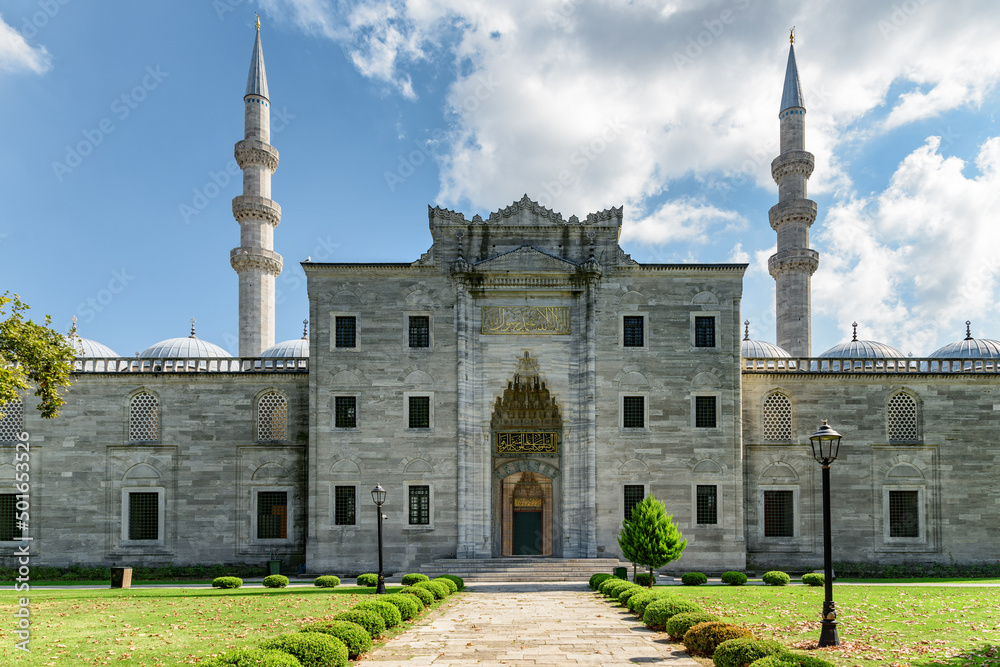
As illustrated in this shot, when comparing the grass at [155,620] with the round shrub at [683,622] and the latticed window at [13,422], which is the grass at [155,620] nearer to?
the round shrub at [683,622]

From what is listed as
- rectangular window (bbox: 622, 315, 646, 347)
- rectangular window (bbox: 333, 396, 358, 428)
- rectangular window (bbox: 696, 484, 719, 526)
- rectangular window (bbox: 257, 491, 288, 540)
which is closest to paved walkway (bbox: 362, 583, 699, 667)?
rectangular window (bbox: 696, 484, 719, 526)

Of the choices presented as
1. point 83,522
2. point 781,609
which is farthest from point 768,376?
point 83,522

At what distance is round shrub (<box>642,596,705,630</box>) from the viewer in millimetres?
15014

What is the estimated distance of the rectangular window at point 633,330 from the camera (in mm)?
29234

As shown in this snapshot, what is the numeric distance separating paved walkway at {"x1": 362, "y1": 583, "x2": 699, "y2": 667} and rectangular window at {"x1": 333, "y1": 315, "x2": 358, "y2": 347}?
40.6 ft

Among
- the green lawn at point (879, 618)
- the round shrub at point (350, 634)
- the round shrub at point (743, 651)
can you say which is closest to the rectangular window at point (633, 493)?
the green lawn at point (879, 618)

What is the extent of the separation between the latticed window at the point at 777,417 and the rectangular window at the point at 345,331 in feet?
58.3

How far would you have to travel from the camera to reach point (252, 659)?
9898 mm

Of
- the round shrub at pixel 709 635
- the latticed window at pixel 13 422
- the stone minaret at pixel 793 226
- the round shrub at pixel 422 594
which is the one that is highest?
the stone minaret at pixel 793 226

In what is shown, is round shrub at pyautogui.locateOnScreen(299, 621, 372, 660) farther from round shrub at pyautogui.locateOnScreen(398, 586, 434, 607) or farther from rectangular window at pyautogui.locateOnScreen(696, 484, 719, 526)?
rectangular window at pyautogui.locateOnScreen(696, 484, 719, 526)

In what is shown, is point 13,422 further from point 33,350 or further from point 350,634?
point 350,634

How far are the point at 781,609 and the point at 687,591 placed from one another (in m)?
4.34

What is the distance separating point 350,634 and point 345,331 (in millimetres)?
17932

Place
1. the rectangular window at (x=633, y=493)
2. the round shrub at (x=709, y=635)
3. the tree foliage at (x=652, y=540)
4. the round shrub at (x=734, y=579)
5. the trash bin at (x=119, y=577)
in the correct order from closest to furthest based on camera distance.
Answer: the round shrub at (x=709, y=635), the tree foliage at (x=652, y=540), the round shrub at (x=734, y=579), the trash bin at (x=119, y=577), the rectangular window at (x=633, y=493)
